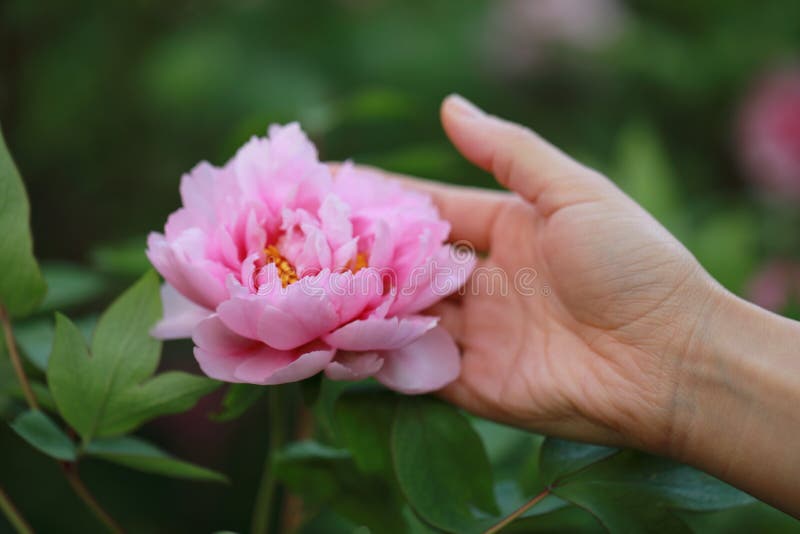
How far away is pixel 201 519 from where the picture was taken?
1.55m

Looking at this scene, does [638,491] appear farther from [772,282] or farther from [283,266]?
[772,282]

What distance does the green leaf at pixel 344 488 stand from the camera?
80 centimetres

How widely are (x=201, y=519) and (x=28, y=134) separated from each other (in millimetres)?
820

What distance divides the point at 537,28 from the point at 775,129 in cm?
71

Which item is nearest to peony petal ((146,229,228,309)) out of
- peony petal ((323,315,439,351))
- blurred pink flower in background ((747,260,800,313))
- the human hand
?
peony petal ((323,315,439,351))

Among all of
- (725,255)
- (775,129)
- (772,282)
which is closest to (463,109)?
(725,255)

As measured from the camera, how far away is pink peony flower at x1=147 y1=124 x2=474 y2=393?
0.68 m

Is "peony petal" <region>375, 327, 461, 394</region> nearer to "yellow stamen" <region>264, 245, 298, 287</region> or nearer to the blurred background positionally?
"yellow stamen" <region>264, 245, 298, 287</region>

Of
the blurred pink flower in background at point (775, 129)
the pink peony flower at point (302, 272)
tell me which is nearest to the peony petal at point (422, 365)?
the pink peony flower at point (302, 272)

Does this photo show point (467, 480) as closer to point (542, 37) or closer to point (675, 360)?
point (675, 360)

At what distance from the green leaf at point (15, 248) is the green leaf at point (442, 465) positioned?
349 millimetres

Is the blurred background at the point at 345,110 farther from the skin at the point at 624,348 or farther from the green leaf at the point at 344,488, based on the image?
the green leaf at the point at 344,488

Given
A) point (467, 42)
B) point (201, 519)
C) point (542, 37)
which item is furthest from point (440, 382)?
point (542, 37)

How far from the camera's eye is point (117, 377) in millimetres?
705
